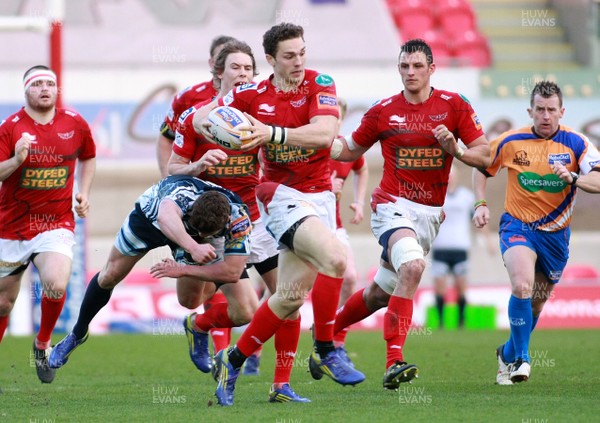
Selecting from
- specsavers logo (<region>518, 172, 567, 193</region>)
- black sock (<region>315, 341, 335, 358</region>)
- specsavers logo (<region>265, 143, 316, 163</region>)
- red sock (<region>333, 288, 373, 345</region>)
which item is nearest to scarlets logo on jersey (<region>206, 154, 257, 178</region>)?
specsavers logo (<region>265, 143, 316, 163</region>)

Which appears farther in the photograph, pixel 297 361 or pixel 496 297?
pixel 496 297

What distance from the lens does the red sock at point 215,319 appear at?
8273mm

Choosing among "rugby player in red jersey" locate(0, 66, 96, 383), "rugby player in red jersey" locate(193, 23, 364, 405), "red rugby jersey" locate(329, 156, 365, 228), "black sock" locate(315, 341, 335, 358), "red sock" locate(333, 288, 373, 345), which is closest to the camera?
"rugby player in red jersey" locate(193, 23, 364, 405)

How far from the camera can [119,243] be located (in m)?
7.55

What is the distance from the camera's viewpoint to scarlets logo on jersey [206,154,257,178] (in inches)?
324

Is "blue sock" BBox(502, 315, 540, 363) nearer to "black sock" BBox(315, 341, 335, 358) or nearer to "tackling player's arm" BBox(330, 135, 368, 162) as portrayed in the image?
"black sock" BBox(315, 341, 335, 358)

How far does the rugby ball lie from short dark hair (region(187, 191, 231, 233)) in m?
0.33

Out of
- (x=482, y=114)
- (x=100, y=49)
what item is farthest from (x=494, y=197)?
(x=100, y=49)

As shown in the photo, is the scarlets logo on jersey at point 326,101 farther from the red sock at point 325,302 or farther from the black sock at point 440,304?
the black sock at point 440,304

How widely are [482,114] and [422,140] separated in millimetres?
10926

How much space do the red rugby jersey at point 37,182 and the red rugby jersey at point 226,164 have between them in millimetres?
1192

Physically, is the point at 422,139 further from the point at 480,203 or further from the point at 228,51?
the point at 228,51

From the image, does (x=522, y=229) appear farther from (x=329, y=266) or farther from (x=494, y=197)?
(x=494, y=197)

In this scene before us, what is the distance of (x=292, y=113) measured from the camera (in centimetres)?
712
